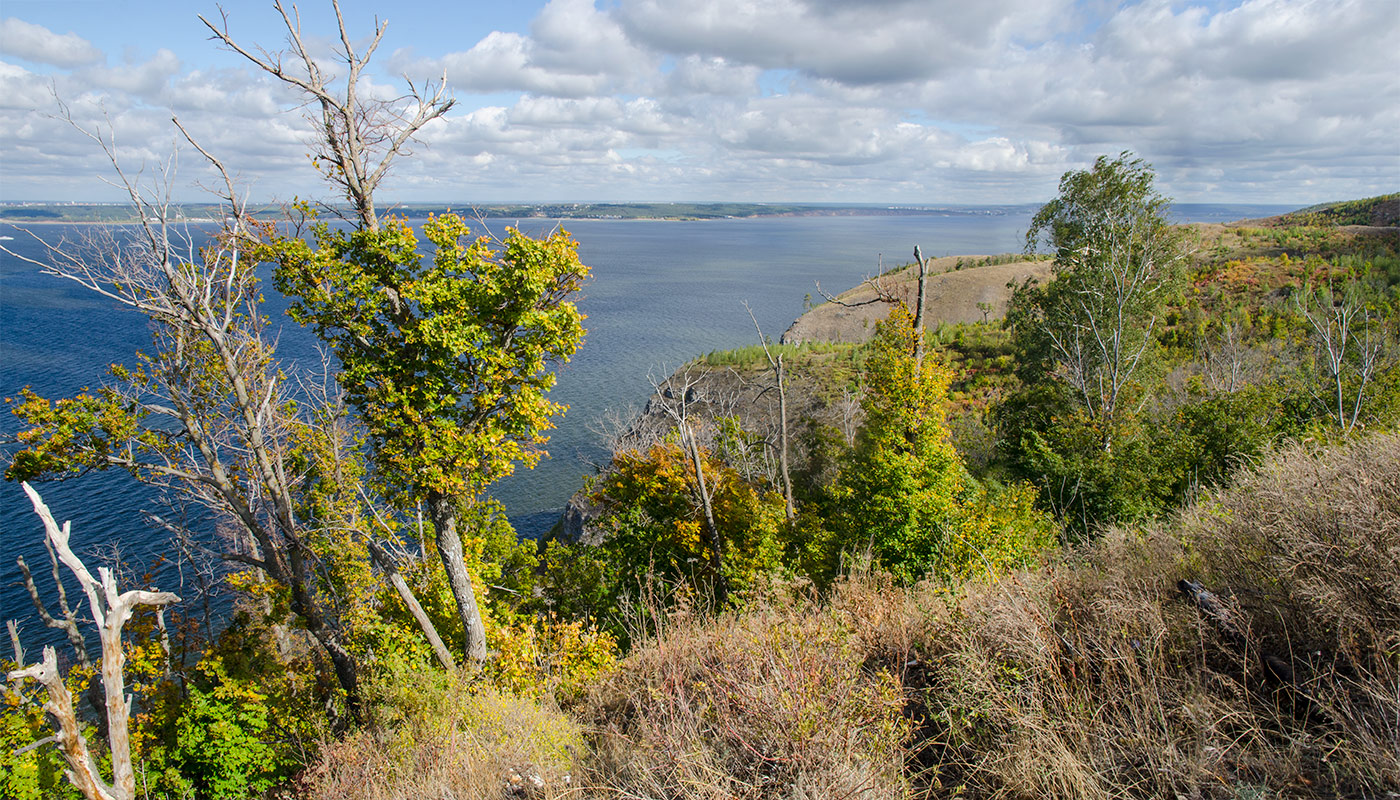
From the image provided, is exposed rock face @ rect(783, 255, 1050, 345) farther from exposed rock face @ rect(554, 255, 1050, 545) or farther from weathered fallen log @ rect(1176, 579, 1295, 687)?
weathered fallen log @ rect(1176, 579, 1295, 687)

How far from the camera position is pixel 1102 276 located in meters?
24.8

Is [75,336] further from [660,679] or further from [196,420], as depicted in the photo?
[660,679]

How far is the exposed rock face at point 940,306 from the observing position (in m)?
48.8

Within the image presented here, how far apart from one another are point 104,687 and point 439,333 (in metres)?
5.80

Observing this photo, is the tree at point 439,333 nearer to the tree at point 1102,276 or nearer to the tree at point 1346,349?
the tree at point 1346,349

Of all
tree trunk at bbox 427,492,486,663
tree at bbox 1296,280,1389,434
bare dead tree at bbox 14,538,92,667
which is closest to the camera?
bare dead tree at bbox 14,538,92,667

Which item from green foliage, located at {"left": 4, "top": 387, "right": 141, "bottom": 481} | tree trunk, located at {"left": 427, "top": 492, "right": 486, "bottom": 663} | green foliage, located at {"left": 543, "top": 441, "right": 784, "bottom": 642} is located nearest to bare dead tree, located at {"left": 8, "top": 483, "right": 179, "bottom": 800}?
tree trunk, located at {"left": 427, "top": 492, "right": 486, "bottom": 663}

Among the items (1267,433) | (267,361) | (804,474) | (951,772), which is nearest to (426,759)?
(951,772)

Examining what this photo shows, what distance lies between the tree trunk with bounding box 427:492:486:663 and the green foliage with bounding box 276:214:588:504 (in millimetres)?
501

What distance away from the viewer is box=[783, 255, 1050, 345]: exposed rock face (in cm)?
4875

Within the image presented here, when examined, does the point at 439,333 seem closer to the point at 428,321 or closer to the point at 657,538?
the point at 428,321

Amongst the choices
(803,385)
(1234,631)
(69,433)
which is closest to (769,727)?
(1234,631)

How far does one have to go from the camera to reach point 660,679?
706 cm

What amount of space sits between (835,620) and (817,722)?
2090 millimetres
